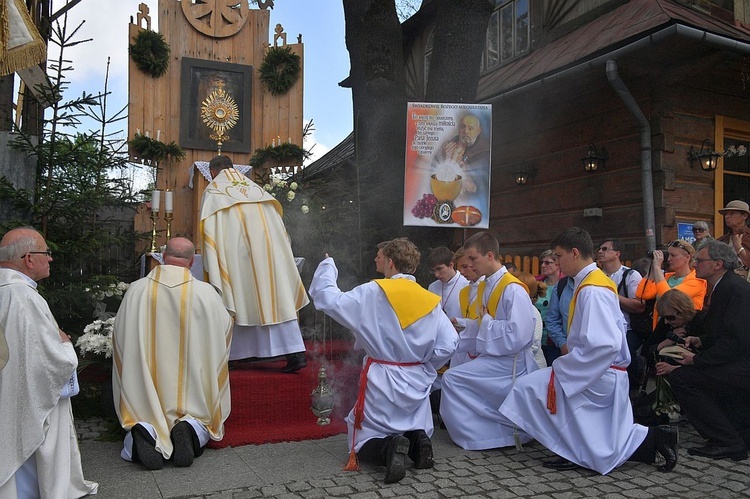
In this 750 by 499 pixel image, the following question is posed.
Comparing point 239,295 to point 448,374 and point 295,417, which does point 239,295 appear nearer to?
point 295,417

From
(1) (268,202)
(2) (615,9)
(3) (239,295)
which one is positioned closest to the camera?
(3) (239,295)

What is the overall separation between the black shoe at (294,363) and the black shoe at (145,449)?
1.59m

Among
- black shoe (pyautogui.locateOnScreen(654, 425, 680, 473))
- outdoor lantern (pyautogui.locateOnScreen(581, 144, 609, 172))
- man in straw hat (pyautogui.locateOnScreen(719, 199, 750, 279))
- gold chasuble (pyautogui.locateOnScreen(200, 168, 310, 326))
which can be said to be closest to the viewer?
black shoe (pyautogui.locateOnScreen(654, 425, 680, 473))

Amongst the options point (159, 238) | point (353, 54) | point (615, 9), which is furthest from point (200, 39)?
point (615, 9)

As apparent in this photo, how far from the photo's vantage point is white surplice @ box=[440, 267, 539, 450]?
5.17 metres

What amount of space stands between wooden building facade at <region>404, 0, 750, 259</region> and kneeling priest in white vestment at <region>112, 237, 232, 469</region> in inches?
231

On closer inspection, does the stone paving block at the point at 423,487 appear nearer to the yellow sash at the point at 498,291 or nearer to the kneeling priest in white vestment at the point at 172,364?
the kneeling priest in white vestment at the point at 172,364

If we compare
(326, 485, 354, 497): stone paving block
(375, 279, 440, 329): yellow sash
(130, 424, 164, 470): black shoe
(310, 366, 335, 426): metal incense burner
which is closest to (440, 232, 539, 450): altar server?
(375, 279, 440, 329): yellow sash

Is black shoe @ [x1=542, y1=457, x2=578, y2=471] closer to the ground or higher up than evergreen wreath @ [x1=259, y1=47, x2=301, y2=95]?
closer to the ground

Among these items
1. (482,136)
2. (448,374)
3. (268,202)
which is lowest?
(448,374)

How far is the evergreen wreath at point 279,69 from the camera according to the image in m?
8.51

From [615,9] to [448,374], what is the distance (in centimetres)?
685

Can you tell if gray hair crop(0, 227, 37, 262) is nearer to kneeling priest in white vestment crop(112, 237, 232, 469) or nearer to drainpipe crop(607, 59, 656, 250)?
kneeling priest in white vestment crop(112, 237, 232, 469)

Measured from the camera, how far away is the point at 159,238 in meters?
7.77
